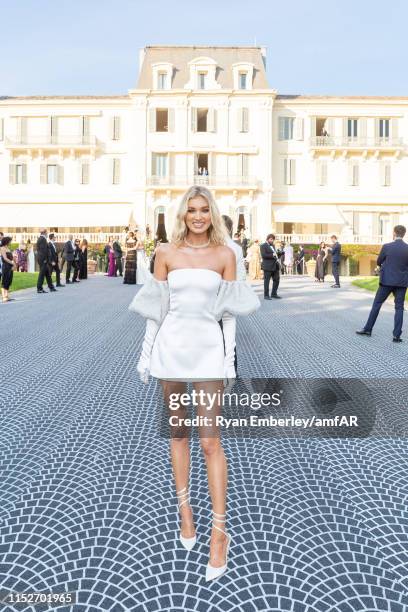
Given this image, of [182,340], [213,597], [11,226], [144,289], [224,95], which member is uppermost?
[224,95]

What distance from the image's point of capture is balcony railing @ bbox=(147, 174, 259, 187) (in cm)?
3650

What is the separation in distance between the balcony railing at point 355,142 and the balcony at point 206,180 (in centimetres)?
600

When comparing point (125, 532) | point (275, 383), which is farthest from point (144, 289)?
point (275, 383)

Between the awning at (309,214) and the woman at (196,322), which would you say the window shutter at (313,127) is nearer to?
the awning at (309,214)

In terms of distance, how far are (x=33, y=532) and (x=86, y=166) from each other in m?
38.4

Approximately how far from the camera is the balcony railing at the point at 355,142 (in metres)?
38.1

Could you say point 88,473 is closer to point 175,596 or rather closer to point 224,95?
point 175,596

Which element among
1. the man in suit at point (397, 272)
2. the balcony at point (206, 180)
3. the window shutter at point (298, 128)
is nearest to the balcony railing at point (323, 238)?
the balcony at point (206, 180)

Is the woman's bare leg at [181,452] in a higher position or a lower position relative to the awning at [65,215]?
lower

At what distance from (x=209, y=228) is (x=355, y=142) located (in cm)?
3955

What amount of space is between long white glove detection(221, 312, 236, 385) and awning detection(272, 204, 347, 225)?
35.6 m

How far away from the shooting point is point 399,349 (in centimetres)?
723

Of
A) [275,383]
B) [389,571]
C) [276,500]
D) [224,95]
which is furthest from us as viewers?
[224,95]

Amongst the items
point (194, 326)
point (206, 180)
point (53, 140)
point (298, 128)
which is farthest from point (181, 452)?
point (53, 140)
